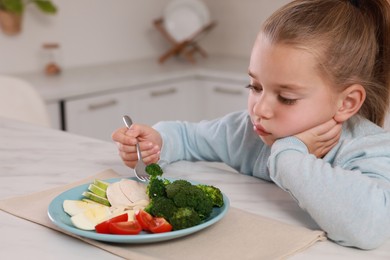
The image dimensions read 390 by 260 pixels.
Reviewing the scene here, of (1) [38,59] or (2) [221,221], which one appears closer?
(2) [221,221]

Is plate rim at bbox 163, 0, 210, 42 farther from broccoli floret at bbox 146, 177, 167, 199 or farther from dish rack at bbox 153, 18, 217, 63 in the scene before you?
broccoli floret at bbox 146, 177, 167, 199

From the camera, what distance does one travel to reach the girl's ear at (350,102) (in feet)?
4.03

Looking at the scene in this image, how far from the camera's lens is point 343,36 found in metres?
1.19

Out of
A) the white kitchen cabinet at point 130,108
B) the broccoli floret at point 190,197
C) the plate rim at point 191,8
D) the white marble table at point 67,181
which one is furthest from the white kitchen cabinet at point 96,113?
the broccoli floret at point 190,197

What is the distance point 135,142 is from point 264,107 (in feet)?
1.06

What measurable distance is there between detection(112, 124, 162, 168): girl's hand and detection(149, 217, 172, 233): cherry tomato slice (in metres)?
0.38

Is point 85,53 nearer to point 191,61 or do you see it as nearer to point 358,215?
point 191,61

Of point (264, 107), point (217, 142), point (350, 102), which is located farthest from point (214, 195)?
point (217, 142)

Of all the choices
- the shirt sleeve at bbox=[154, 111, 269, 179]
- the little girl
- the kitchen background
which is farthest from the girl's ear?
the kitchen background

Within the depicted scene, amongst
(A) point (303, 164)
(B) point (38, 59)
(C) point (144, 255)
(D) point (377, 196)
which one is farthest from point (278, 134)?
(B) point (38, 59)

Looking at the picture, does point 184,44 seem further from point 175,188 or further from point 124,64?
point 175,188

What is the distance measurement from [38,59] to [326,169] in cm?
282

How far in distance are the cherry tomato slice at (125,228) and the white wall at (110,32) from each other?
2.71 meters

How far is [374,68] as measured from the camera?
1281 mm
